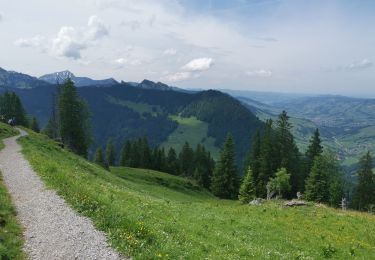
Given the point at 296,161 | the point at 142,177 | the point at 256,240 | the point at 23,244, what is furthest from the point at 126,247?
the point at 296,161

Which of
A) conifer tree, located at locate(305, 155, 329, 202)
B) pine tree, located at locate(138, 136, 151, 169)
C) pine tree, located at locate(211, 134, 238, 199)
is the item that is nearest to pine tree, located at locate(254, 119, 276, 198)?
pine tree, located at locate(211, 134, 238, 199)

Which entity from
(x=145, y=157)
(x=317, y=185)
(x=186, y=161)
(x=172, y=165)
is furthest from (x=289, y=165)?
(x=145, y=157)

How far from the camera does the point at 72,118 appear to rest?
86.5 meters

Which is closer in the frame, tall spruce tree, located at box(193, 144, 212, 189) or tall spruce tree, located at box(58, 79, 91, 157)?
tall spruce tree, located at box(58, 79, 91, 157)

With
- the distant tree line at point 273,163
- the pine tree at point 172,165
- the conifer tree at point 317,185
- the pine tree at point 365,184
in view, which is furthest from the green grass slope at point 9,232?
the pine tree at point 172,165

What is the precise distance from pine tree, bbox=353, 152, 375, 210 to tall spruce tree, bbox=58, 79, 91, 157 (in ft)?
220

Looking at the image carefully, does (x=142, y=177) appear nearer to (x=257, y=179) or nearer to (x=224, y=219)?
(x=257, y=179)

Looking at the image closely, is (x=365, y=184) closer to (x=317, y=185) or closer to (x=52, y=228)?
(x=317, y=185)

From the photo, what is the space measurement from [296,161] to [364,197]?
1761cm

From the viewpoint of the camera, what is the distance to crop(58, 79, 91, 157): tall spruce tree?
8544cm

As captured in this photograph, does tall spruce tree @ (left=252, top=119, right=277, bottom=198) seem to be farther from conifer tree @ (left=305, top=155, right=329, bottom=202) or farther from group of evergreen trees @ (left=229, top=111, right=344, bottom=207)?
conifer tree @ (left=305, top=155, right=329, bottom=202)

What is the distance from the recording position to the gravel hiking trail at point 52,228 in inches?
570

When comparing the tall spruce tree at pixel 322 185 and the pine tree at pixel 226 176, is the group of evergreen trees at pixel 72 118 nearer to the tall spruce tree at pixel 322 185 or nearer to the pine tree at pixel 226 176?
the pine tree at pixel 226 176

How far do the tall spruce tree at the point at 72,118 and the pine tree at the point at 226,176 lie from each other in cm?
3326
